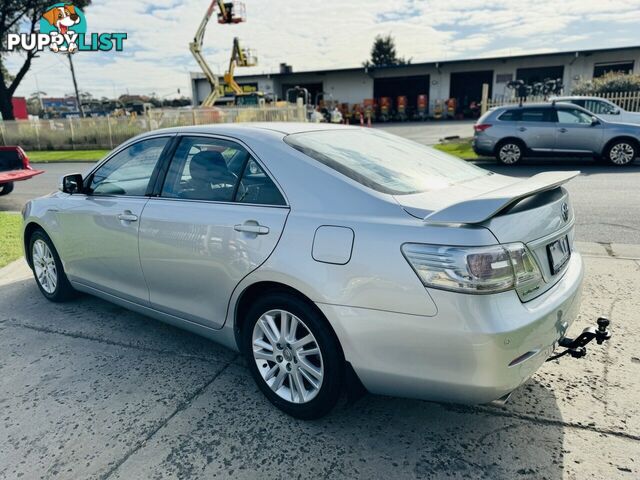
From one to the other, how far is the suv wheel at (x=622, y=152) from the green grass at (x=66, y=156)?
58.5ft

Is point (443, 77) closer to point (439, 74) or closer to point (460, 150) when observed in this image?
point (439, 74)

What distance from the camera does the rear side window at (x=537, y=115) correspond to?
1302 centimetres

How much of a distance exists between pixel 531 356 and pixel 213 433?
1.72 meters

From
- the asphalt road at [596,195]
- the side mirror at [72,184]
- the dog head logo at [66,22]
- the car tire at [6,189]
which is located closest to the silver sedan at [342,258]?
the side mirror at [72,184]

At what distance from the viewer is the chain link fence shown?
23.6m

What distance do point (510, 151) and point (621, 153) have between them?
8.61 ft

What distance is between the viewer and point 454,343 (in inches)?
Result: 86.2

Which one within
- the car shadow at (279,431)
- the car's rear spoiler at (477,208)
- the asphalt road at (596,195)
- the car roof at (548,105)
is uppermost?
the car roof at (548,105)

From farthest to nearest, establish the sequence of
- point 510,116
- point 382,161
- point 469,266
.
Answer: point 510,116
point 382,161
point 469,266

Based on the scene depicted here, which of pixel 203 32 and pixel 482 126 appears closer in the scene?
pixel 482 126

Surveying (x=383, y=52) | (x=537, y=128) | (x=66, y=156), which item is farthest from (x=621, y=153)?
(x=383, y=52)

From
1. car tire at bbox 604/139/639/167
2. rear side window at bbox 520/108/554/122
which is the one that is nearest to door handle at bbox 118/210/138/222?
rear side window at bbox 520/108/554/122

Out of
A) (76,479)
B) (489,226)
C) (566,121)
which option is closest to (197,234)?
(76,479)

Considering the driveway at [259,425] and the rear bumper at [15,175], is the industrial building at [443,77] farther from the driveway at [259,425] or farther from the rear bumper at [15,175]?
the driveway at [259,425]
